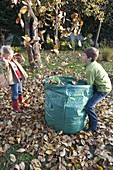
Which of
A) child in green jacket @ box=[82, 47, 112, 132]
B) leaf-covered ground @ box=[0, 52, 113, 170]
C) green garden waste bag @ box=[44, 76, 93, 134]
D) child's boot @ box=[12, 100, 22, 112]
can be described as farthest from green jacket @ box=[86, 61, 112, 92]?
child's boot @ box=[12, 100, 22, 112]

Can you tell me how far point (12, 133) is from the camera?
301cm

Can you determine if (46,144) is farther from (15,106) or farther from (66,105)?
(15,106)

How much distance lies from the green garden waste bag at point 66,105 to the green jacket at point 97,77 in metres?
0.11

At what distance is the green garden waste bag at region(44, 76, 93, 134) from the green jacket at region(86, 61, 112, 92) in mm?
114

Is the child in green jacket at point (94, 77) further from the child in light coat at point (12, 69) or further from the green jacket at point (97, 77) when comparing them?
the child in light coat at point (12, 69)

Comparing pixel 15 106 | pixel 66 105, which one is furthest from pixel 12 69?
pixel 66 105

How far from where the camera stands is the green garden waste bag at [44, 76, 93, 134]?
105 inches

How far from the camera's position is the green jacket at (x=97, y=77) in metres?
2.72

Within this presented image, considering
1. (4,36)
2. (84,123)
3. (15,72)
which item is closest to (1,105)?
(15,72)

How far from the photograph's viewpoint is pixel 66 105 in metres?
2.74

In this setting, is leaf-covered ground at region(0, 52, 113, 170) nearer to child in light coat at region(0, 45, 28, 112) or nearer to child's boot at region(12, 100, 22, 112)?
child's boot at region(12, 100, 22, 112)

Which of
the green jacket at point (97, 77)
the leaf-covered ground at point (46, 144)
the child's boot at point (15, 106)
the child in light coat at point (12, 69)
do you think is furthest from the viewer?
the child's boot at point (15, 106)

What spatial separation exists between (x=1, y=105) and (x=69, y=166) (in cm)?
172

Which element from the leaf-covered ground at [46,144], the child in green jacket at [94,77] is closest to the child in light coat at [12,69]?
the leaf-covered ground at [46,144]
